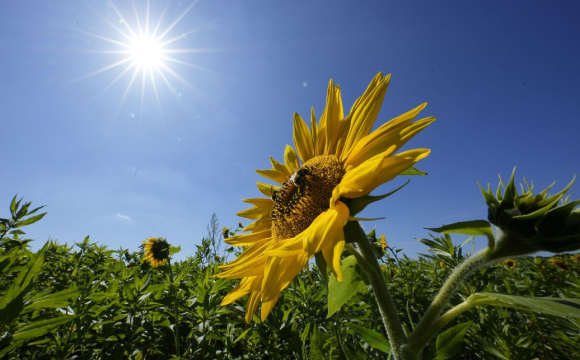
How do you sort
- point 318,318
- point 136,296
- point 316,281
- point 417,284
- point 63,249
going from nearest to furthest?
point 136,296, point 318,318, point 417,284, point 316,281, point 63,249

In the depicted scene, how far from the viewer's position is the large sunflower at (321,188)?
89cm

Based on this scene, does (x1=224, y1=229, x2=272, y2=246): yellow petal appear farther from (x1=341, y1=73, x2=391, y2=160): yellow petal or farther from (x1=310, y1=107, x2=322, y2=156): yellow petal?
(x1=341, y1=73, x2=391, y2=160): yellow petal

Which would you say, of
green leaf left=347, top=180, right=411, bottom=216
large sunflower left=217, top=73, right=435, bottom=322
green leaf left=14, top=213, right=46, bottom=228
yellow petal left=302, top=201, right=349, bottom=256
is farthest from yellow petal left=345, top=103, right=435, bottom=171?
green leaf left=14, top=213, right=46, bottom=228

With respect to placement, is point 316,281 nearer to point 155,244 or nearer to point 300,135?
point 300,135

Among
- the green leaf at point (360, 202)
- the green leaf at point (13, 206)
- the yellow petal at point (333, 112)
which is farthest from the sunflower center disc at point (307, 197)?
the green leaf at point (13, 206)

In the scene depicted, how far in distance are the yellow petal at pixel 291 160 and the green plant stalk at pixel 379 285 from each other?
999 mm

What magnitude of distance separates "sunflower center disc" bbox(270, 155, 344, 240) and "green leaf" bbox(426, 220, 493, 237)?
0.50 meters

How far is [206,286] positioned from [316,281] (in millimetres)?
1951

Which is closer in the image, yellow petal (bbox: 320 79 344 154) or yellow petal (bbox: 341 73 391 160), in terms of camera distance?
yellow petal (bbox: 341 73 391 160)

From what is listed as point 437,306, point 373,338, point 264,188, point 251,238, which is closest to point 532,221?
point 437,306

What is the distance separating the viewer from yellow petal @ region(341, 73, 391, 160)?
44.9 inches

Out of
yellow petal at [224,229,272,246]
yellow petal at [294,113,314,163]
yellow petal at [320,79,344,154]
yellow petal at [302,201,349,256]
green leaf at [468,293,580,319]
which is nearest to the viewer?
green leaf at [468,293,580,319]

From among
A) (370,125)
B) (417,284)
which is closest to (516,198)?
(370,125)

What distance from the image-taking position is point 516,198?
95 cm
